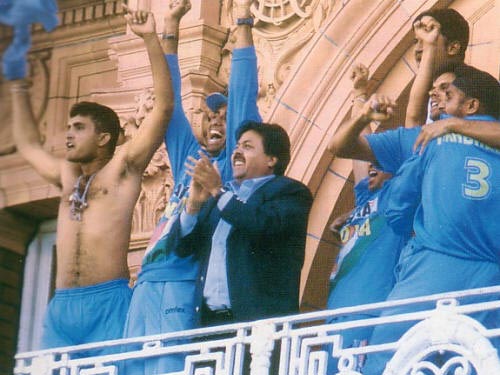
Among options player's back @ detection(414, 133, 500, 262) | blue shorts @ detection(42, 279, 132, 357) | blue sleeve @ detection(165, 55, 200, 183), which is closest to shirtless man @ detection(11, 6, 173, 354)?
blue shorts @ detection(42, 279, 132, 357)

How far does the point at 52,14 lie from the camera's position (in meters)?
12.5

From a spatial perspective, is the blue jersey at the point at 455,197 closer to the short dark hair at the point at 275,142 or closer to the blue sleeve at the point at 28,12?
the short dark hair at the point at 275,142

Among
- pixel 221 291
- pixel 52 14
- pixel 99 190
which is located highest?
pixel 52 14

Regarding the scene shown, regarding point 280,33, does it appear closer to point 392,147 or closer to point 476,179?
point 392,147

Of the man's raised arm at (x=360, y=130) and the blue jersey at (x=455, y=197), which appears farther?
the man's raised arm at (x=360, y=130)

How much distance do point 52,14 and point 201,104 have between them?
1148mm

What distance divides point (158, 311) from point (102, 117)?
4.05ft

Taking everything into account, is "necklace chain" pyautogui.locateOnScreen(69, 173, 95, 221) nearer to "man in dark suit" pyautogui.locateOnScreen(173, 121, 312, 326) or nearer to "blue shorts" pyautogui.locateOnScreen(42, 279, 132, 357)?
"blue shorts" pyautogui.locateOnScreen(42, 279, 132, 357)

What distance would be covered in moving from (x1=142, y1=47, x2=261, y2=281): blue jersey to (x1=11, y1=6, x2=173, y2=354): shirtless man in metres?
0.15

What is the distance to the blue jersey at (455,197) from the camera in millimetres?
9672

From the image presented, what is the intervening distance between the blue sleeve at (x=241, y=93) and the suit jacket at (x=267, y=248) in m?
0.53

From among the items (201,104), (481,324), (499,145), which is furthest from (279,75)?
(481,324)

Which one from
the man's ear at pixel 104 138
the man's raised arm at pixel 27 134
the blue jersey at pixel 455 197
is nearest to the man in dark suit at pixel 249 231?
the blue jersey at pixel 455 197

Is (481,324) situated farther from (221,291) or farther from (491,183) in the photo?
(221,291)
